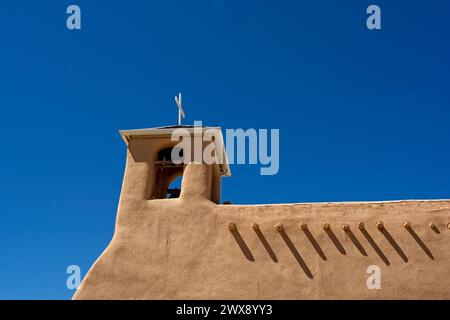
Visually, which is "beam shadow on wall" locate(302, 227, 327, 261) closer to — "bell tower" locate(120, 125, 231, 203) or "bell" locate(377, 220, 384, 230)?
"bell" locate(377, 220, 384, 230)

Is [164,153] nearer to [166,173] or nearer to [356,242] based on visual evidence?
[166,173]

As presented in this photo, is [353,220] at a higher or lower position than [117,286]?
higher

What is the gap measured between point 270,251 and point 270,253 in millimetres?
44

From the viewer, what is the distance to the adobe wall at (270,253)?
34.6ft

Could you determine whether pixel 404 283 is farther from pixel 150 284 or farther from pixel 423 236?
pixel 150 284

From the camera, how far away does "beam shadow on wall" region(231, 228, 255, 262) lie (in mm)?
11048

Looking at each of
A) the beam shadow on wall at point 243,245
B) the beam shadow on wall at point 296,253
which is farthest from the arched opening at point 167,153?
the beam shadow on wall at point 296,253

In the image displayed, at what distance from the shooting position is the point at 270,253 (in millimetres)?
11031

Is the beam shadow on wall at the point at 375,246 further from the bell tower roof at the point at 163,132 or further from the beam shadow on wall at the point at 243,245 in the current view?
the bell tower roof at the point at 163,132

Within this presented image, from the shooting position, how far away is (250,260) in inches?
433
